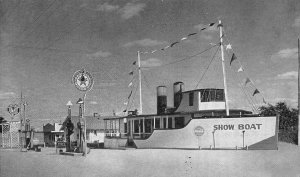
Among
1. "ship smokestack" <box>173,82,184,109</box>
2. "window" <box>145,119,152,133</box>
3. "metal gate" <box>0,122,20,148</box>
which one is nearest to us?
"window" <box>145,119,152,133</box>

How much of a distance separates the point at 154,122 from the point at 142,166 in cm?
1072

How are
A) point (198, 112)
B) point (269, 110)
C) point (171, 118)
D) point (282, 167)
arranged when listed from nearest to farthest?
point (282, 167) → point (198, 112) → point (171, 118) → point (269, 110)

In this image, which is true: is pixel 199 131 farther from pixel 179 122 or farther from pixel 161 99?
pixel 161 99

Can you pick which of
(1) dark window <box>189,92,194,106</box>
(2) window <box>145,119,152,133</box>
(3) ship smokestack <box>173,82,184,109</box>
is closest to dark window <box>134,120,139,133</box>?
(2) window <box>145,119,152,133</box>

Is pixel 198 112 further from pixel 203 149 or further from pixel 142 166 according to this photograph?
pixel 142 166

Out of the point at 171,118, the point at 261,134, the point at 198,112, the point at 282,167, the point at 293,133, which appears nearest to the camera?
the point at 282,167

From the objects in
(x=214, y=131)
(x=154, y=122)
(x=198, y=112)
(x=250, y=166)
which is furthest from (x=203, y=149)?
(x=250, y=166)

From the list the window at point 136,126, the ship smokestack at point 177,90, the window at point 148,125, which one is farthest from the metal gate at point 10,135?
the ship smokestack at point 177,90

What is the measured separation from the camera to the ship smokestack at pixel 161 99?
1073 inches

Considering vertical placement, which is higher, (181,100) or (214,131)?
(181,100)

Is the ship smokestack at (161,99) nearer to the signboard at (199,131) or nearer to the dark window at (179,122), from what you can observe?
the dark window at (179,122)

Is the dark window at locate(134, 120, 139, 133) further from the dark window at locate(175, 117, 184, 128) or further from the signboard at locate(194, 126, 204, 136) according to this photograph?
the signboard at locate(194, 126, 204, 136)

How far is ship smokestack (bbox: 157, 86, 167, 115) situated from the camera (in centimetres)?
2725

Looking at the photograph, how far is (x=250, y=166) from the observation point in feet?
43.7
